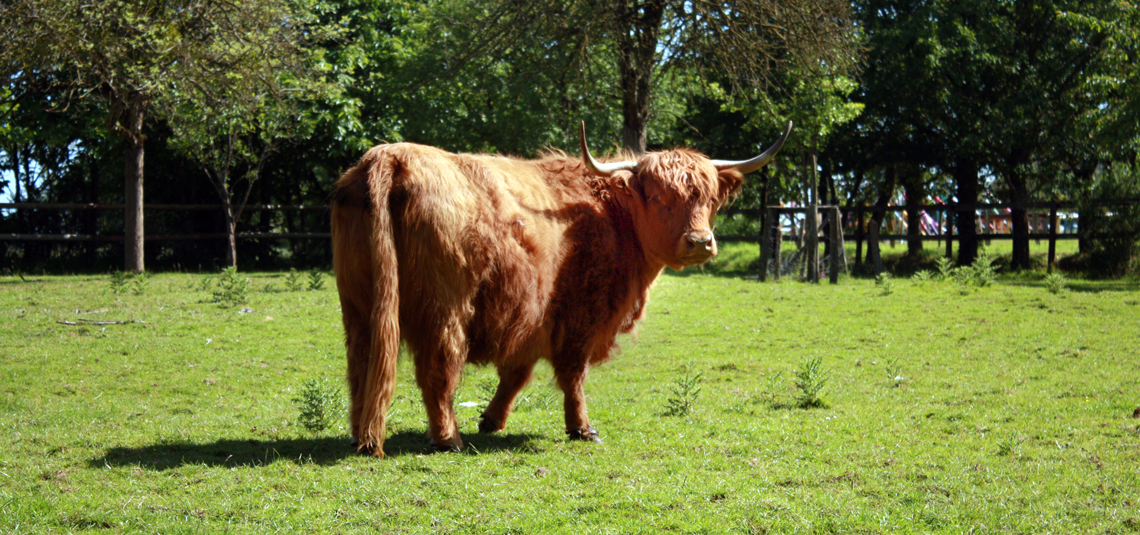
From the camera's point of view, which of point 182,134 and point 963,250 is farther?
point 963,250

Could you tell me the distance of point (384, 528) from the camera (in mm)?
3760

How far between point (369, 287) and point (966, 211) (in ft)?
71.7

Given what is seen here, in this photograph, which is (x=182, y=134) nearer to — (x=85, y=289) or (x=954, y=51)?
(x=85, y=289)

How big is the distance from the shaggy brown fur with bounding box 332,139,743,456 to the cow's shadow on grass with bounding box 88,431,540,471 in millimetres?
217

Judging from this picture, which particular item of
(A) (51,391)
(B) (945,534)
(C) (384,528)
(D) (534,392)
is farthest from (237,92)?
(B) (945,534)

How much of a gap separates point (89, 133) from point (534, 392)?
1714 centimetres

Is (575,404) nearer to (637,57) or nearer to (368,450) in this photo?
(368,450)

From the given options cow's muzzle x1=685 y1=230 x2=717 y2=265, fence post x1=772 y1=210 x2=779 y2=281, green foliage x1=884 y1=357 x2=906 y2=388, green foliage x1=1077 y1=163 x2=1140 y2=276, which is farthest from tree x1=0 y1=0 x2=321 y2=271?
green foliage x1=1077 y1=163 x2=1140 y2=276

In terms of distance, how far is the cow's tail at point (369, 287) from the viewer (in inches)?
184

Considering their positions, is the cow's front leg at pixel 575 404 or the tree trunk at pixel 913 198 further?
the tree trunk at pixel 913 198

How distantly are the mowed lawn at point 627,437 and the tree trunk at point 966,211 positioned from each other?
1164 centimetres

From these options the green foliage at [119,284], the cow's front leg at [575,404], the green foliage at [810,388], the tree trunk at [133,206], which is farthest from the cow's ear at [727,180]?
the tree trunk at [133,206]

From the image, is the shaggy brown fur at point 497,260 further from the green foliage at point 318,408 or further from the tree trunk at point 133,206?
the tree trunk at point 133,206

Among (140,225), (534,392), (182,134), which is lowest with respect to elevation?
(534,392)
